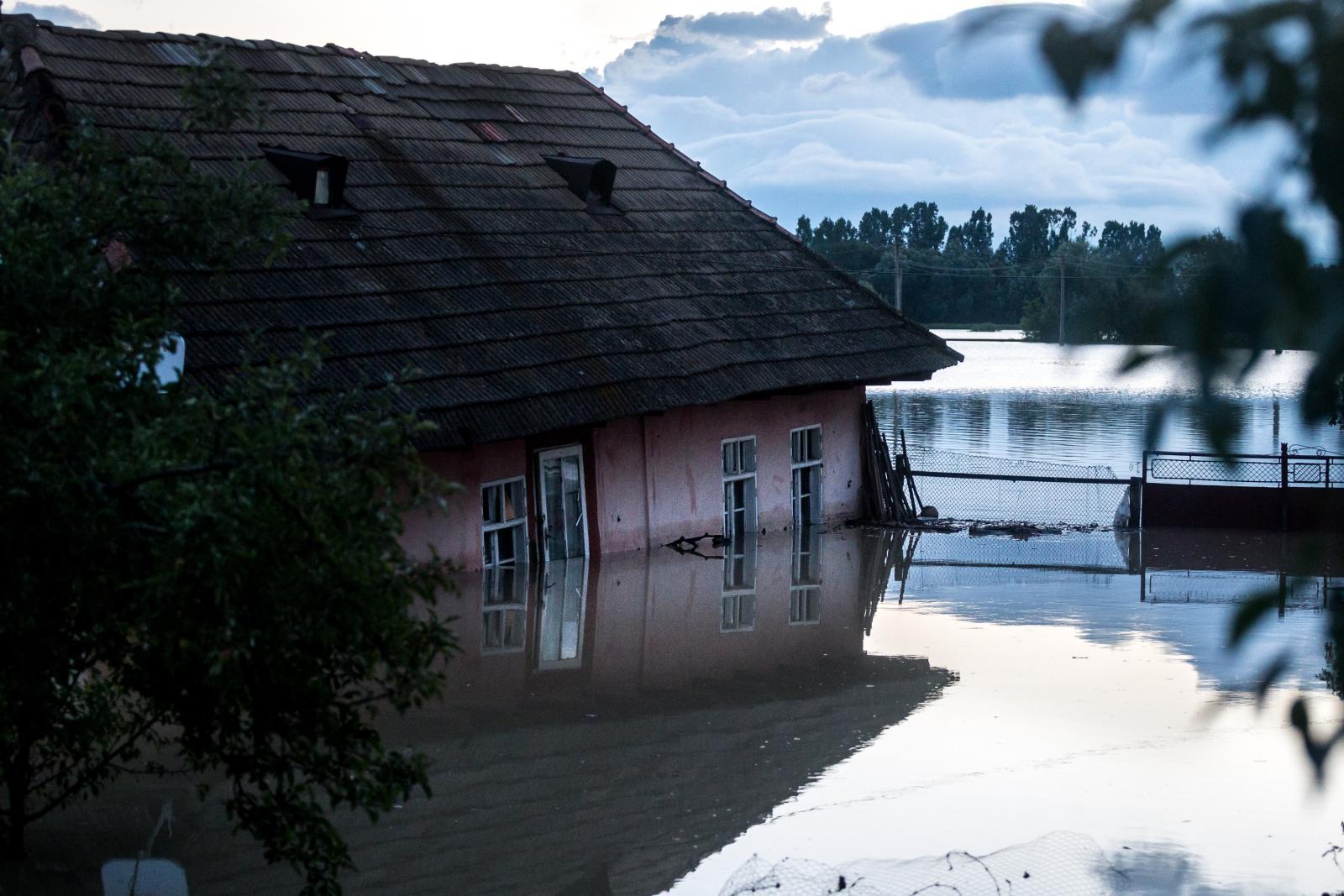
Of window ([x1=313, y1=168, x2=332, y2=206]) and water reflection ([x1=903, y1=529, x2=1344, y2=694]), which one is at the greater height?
window ([x1=313, y1=168, x2=332, y2=206])

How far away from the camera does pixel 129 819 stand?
349 inches

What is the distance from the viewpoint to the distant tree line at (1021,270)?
2.23 m

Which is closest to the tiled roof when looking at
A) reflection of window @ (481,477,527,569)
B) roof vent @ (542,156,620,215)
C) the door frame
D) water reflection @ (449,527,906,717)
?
roof vent @ (542,156,620,215)

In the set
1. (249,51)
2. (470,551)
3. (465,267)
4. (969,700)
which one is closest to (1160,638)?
(969,700)

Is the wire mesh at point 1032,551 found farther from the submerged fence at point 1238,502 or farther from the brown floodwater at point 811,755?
the brown floodwater at point 811,755

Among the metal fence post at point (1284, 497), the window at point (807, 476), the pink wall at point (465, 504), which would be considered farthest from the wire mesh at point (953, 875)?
the metal fence post at point (1284, 497)

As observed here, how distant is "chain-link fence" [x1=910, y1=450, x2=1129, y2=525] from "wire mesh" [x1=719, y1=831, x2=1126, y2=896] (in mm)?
15247

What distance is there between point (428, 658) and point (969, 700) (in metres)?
7.18

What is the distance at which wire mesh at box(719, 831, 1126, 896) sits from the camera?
25.0ft

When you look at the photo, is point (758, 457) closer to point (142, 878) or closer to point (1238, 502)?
point (1238, 502)

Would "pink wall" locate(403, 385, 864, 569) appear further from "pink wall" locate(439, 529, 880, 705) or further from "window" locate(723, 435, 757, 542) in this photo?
"pink wall" locate(439, 529, 880, 705)

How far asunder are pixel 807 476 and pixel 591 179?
5.45 m

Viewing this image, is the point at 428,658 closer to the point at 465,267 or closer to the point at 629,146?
the point at 465,267

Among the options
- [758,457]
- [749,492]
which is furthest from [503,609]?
[758,457]
